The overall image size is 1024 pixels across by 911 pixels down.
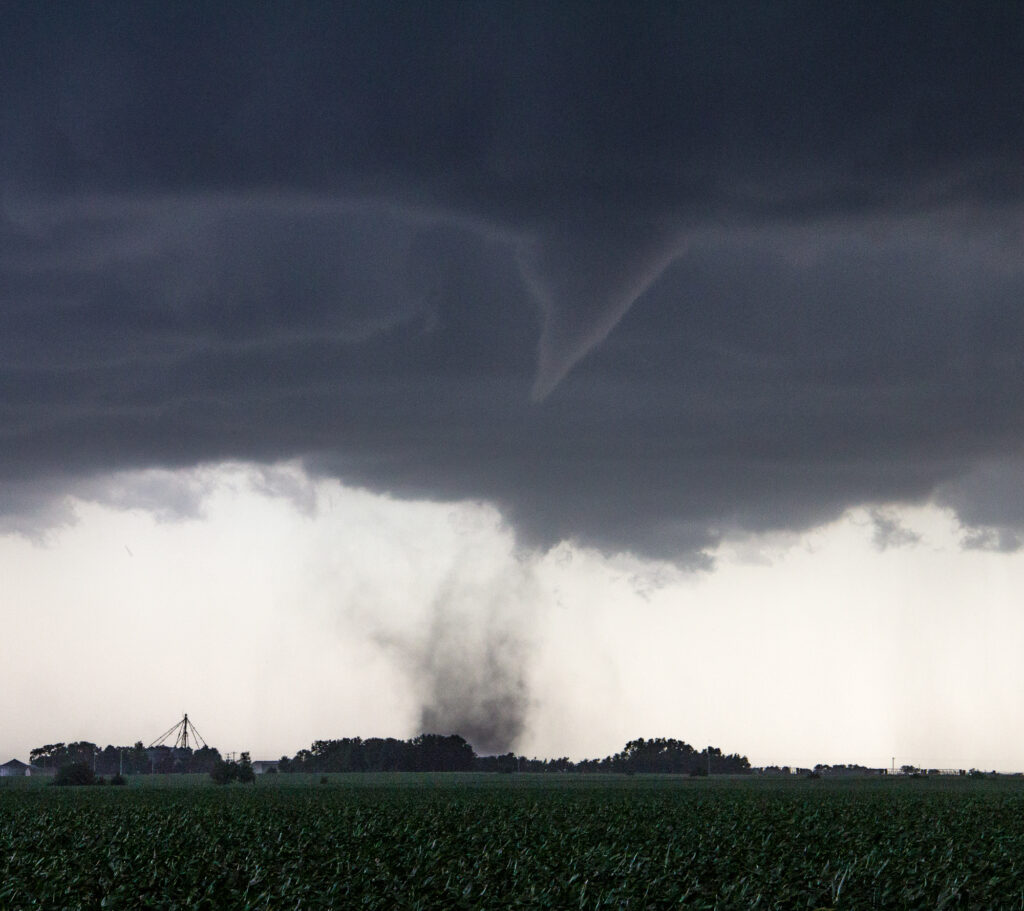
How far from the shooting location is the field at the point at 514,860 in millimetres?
28625

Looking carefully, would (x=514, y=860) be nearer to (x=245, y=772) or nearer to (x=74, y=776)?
(x=74, y=776)

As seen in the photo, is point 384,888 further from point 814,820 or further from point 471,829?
point 814,820

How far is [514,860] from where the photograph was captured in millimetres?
35625

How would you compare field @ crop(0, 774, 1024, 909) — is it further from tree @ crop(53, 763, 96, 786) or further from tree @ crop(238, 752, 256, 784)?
tree @ crop(238, 752, 256, 784)

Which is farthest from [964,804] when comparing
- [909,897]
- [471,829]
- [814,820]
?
[909,897]

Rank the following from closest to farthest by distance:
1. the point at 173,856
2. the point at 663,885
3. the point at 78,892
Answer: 1. the point at 78,892
2. the point at 663,885
3. the point at 173,856

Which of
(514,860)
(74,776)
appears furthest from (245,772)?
(514,860)

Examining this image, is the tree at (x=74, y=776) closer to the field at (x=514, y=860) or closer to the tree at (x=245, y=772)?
the tree at (x=245, y=772)

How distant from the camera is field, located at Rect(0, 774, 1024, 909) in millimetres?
28625

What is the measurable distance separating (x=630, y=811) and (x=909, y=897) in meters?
35.9

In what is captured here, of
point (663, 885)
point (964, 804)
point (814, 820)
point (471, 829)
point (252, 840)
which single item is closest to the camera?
point (663, 885)

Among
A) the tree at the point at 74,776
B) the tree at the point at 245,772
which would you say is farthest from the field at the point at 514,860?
the tree at the point at 245,772

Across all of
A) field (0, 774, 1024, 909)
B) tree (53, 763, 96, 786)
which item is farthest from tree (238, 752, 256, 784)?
field (0, 774, 1024, 909)

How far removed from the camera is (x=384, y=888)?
30312 mm
